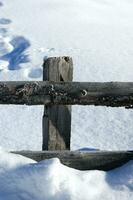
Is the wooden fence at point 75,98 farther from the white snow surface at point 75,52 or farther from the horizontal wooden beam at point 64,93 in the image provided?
the white snow surface at point 75,52

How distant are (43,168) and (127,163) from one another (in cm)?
71

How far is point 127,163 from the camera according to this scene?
152 inches

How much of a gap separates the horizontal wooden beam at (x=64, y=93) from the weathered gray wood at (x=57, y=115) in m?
0.17

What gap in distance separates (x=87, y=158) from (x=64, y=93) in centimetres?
50

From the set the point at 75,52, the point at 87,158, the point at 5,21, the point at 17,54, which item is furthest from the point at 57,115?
the point at 5,21

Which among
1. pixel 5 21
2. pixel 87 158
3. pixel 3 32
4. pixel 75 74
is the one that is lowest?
pixel 75 74

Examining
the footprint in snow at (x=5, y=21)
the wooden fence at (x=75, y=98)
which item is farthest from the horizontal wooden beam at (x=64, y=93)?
the footprint in snow at (x=5, y=21)

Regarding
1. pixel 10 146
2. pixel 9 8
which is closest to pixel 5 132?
pixel 10 146

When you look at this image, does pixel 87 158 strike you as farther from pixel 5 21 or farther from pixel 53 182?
pixel 5 21

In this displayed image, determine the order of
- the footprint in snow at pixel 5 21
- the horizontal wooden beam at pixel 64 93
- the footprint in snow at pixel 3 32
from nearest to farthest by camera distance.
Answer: the horizontal wooden beam at pixel 64 93, the footprint in snow at pixel 3 32, the footprint in snow at pixel 5 21

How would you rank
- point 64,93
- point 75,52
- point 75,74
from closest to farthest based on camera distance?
1. point 64,93
2. point 75,74
3. point 75,52

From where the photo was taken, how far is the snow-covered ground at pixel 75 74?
11.4 feet

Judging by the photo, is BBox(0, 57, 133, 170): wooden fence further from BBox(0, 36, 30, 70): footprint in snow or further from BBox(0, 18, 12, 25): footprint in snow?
BBox(0, 18, 12, 25): footprint in snow

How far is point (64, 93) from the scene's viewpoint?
12.5ft
